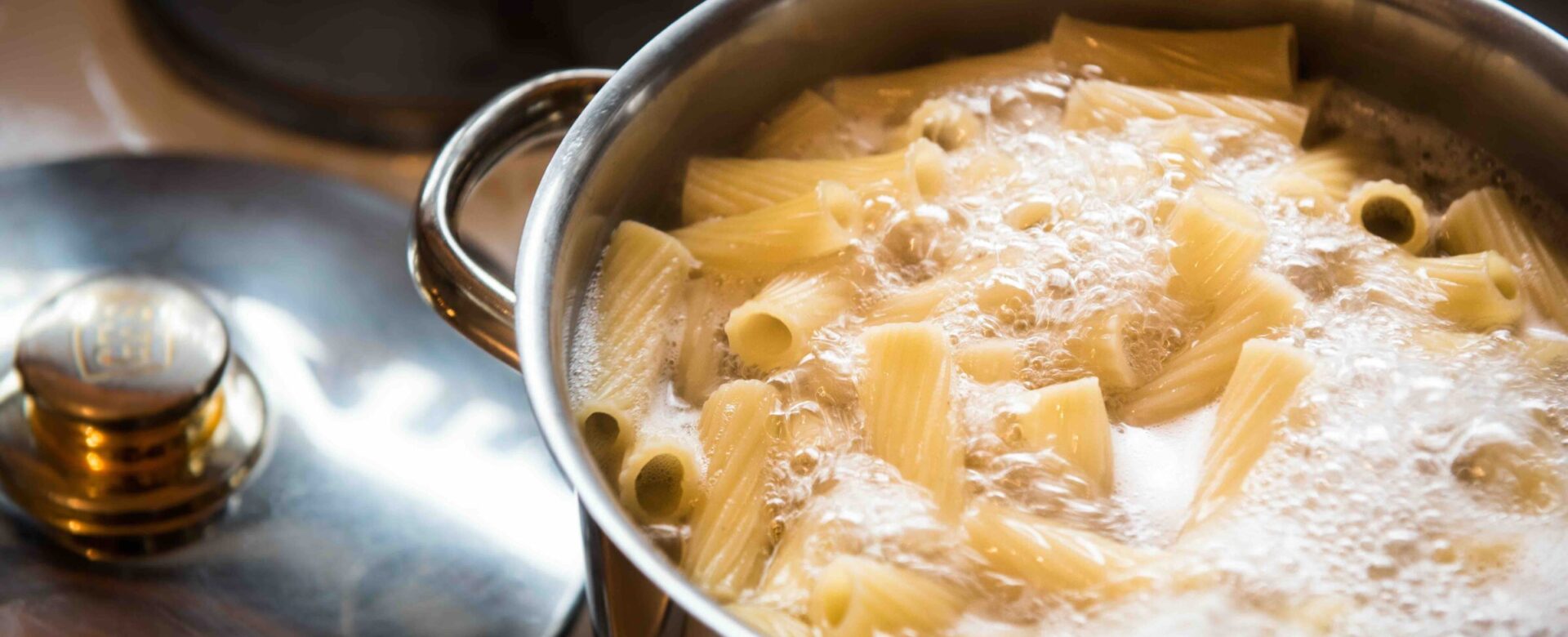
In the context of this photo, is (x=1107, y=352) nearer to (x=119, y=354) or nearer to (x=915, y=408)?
(x=915, y=408)

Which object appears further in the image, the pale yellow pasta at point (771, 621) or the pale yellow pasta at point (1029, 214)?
the pale yellow pasta at point (1029, 214)

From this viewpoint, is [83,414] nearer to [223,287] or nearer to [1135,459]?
[223,287]

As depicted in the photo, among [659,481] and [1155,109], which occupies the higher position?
[1155,109]

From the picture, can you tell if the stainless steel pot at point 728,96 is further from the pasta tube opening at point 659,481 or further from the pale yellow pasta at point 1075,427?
the pale yellow pasta at point 1075,427

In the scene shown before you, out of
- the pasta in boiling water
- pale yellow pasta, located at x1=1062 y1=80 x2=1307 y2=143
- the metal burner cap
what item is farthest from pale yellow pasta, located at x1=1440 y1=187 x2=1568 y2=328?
the metal burner cap

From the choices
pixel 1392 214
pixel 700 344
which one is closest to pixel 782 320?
pixel 700 344

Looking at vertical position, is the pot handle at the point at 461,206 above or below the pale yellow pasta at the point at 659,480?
above

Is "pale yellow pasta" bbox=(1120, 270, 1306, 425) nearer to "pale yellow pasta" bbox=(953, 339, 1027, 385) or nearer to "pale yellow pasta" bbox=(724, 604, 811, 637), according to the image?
"pale yellow pasta" bbox=(953, 339, 1027, 385)

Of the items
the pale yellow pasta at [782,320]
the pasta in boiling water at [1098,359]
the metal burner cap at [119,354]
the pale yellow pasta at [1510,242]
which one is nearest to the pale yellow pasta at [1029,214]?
the pasta in boiling water at [1098,359]
